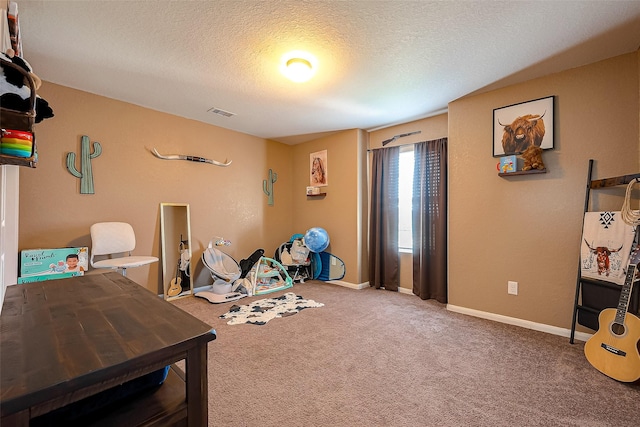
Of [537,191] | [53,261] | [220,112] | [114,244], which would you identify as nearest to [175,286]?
[114,244]

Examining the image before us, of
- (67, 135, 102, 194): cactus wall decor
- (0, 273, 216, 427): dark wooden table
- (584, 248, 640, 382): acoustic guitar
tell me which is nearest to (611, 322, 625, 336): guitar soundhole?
(584, 248, 640, 382): acoustic guitar

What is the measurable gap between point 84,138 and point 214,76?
5.37ft

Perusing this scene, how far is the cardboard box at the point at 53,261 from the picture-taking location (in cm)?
245

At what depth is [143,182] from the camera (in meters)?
3.36

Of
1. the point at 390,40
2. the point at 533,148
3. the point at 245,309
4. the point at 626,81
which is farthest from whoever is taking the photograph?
the point at 245,309

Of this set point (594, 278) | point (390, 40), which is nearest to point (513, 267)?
point (594, 278)

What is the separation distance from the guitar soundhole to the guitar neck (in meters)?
0.05

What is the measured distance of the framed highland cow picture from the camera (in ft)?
8.33

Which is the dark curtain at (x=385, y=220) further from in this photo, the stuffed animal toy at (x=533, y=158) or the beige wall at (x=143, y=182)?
the beige wall at (x=143, y=182)

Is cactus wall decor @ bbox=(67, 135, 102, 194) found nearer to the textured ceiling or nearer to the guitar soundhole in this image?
the textured ceiling

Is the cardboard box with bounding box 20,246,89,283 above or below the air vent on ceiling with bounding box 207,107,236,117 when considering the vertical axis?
below

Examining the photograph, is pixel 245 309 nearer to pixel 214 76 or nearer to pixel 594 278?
pixel 214 76

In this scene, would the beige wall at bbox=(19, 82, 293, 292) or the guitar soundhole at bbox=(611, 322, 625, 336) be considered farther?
the beige wall at bbox=(19, 82, 293, 292)

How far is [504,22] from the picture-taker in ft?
6.07
